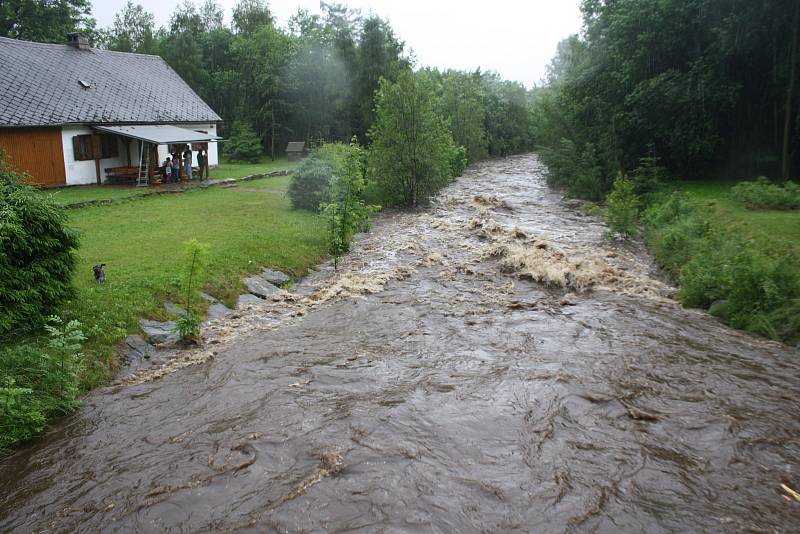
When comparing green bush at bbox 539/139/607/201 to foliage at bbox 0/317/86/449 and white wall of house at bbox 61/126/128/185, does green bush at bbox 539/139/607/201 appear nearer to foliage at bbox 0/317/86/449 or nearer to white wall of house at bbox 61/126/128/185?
white wall of house at bbox 61/126/128/185

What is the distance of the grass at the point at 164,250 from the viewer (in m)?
10.6

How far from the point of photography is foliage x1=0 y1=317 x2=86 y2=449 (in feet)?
24.9

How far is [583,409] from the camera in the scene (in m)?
8.22

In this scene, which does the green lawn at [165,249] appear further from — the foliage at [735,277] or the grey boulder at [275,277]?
the foliage at [735,277]

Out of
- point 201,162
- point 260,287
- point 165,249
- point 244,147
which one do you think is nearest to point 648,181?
point 260,287

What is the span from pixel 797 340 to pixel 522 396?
5.42m

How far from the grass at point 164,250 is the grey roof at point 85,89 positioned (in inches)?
258

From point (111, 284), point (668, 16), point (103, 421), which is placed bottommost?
point (103, 421)

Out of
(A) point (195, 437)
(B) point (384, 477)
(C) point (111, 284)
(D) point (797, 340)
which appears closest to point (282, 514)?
(B) point (384, 477)

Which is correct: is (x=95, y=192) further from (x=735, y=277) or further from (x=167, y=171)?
(x=735, y=277)

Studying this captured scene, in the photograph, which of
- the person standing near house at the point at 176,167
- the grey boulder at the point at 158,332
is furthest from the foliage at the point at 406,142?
the grey boulder at the point at 158,332

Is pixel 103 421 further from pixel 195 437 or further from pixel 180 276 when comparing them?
pixel 180 276

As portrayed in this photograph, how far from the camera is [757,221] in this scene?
53.7ft

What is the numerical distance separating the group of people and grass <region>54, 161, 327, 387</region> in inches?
136
